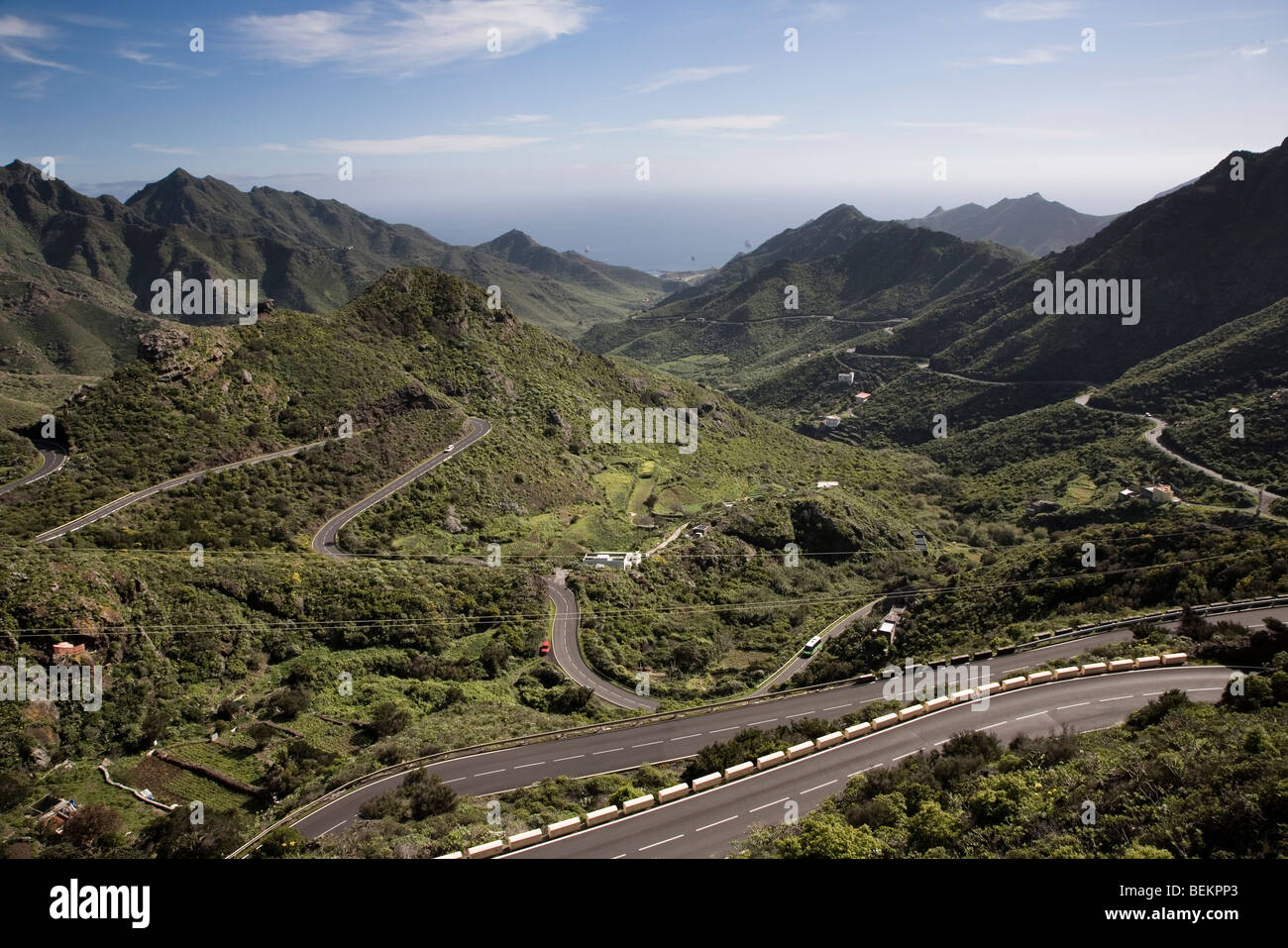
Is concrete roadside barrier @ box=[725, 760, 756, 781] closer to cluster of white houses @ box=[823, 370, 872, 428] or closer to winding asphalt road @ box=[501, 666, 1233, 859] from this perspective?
winding asphalt road @ box=[501, 666, 1233, 859]

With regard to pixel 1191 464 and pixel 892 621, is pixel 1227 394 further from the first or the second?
pixel 892 621

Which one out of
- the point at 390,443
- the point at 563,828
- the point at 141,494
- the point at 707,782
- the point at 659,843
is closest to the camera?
the point at 659,843

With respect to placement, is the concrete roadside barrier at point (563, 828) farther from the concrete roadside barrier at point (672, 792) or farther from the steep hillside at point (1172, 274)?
the steep hillside at point (1172, 274)

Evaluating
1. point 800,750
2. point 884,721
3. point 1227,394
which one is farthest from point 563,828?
point 1227,394

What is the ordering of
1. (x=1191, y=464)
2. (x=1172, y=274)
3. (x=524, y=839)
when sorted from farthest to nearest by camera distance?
(x=1172, y=274) < (x=1191, y=464) < (x=524, y=839)

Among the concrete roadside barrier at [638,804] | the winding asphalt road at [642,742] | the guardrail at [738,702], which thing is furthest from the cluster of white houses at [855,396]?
the concrete roadside barrier at [638,804]

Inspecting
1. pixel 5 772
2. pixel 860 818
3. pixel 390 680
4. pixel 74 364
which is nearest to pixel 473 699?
pixel 390 680
